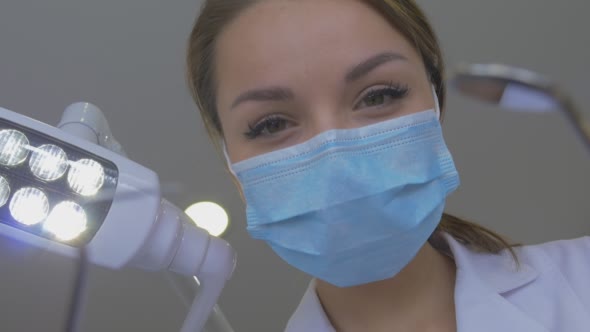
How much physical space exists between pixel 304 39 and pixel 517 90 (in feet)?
1.49

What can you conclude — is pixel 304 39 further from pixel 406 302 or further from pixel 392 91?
pixel 406 302

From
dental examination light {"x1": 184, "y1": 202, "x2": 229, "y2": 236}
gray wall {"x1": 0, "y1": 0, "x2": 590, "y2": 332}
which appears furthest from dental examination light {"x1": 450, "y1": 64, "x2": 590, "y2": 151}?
gray wall {"x1": 0, "y1": 0, "x2": 590, "y2": 332}

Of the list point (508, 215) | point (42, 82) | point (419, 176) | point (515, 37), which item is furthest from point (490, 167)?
point (42, 82)

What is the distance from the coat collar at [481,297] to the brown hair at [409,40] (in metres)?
0.03

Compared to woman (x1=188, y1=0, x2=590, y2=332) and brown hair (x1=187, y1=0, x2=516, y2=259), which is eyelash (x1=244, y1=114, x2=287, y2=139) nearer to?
woman (x1=188, y1=0, x2=590, y2=332)

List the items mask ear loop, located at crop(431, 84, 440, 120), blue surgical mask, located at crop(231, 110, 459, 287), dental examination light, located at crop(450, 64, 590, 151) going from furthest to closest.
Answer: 1. mask ear loop, located at crop(431, 84, 440, 120)
2. blue surgical mask, located at crop(231, 110, 459, 287)
3. dental examination light, located at crop(450, 64, 590, 151)

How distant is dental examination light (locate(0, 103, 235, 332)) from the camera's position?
0.59 m

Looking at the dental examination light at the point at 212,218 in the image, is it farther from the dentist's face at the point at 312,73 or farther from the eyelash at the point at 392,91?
the eyelash at the point at 392,91

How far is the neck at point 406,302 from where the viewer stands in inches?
32.5

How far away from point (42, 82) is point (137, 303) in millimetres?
515

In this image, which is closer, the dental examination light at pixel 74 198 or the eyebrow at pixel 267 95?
the dental examination light at pixel 74 198

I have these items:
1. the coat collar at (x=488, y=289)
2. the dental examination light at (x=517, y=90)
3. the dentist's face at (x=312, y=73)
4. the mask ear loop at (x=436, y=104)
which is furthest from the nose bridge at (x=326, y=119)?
the dental examination light at (x=517, y=90)

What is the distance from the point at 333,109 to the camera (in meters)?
0.72

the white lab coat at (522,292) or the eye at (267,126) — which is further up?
the eye at (267,126)
